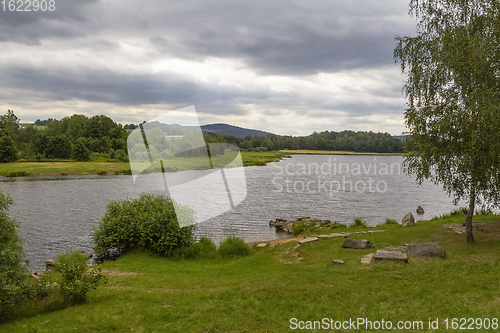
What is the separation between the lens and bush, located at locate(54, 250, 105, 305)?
12.6 m

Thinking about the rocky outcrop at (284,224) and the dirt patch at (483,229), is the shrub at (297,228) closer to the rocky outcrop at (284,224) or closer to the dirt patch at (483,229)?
the rocky outcrop at (284,224)

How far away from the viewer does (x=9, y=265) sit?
11609 millimetres

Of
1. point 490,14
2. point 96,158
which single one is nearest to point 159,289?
point 490,14

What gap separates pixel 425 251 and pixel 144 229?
18.5 metres

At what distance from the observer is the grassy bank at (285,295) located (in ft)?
33.8

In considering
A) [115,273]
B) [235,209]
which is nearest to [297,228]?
[235,209]

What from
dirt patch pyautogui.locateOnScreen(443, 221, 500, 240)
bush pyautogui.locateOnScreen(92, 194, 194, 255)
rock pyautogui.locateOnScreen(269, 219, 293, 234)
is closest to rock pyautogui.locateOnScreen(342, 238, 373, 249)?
dirt patch pyautogui.locateOnScreen(443, 221, 500, 240)

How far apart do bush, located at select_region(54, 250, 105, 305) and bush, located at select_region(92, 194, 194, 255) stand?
9.09m

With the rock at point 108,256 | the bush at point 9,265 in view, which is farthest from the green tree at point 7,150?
the bush at point 9,265

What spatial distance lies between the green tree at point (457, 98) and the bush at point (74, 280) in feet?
61.1

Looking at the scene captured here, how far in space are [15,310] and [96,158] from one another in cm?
12243

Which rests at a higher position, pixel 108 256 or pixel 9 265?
pixel 9 265

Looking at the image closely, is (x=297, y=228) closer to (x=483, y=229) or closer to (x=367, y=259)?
(x=367, y=259)

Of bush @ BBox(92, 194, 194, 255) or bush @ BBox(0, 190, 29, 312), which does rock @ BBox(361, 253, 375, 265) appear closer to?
bush @ BBox(92, 194, 194, 255)
